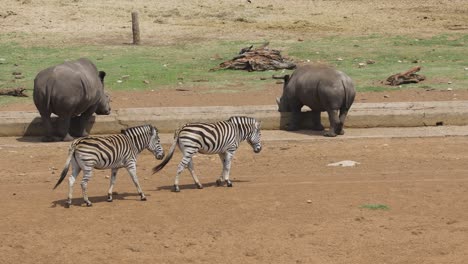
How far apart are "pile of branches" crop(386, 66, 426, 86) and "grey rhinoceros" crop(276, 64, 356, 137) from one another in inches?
197

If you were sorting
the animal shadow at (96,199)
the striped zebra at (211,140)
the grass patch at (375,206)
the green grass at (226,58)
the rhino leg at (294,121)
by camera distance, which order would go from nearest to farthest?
1. the grass patch at (375,206)
2. the animal shadow at (96,199)
3. the striped zebra at (211,140)
4. the rhino leg at (294,121)
5. the green grass at (226,58)

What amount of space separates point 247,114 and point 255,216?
693 centimetres

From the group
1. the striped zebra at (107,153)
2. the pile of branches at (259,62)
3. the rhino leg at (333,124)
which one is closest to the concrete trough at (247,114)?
the rhino leg at (333,124)

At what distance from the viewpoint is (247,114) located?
1941 centimetres

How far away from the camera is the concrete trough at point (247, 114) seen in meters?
19.0

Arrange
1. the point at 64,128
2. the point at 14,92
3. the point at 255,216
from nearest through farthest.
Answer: the point at 255,216 < the point at 64,128 < the point at 14,92

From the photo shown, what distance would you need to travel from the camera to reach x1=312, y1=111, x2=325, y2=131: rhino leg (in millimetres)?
19631

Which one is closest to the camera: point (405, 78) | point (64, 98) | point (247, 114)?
point (64, 98)

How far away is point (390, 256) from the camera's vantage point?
37.0ft

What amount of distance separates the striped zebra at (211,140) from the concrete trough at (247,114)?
4.12m

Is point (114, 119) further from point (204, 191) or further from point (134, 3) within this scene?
point (134, 3)

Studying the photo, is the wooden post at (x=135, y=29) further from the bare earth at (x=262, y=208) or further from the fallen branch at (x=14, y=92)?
the bare earth at (x=262, y=208)

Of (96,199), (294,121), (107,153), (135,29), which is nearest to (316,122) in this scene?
(294,121)

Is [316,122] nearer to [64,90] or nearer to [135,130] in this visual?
[64,90]
